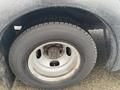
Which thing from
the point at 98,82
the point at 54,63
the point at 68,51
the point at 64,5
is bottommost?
the point at 98,82

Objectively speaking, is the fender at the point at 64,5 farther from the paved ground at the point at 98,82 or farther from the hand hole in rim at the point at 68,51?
the paved ground at the point at 98,82

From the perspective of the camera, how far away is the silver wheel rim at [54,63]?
368 cm

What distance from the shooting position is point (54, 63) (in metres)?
3.84

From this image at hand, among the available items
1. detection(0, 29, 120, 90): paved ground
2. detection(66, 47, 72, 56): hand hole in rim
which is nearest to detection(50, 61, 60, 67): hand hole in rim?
detection(66, 47, 72, 56): hand hole in rim

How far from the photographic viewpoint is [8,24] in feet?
10.7

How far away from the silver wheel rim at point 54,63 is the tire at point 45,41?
0.08 metres

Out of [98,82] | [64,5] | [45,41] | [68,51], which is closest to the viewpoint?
[64,5]

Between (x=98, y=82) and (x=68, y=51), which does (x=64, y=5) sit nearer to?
(x=68, y=51)

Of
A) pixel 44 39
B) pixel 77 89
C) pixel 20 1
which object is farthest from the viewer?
pixel 77 89

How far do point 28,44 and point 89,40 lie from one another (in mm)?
652

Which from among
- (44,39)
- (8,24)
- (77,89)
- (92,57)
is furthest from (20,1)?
Answer: (77,89)

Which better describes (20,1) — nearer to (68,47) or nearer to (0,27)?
(0,27)

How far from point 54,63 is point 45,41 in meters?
0.51

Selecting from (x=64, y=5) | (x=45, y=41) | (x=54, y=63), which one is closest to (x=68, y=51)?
(x=54, y=63)
